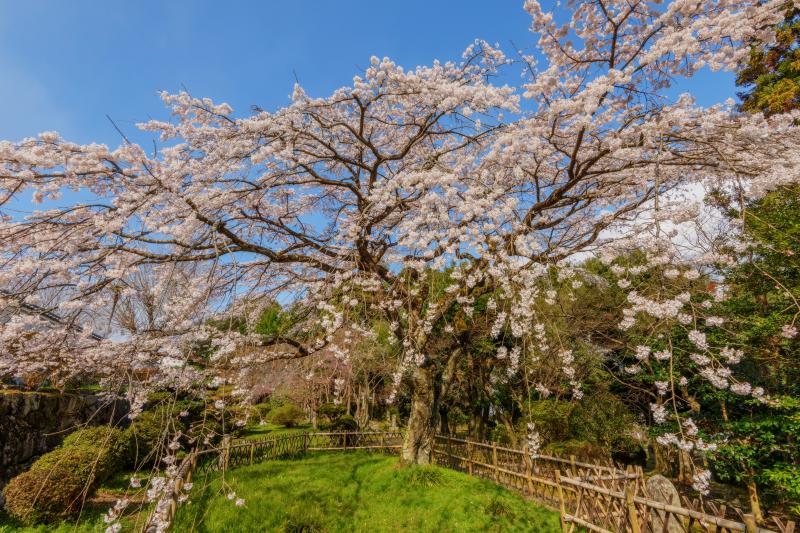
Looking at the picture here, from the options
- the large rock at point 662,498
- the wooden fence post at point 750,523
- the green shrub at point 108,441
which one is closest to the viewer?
the wooden fence post at point 750,523

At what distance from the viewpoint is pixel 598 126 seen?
209 inches

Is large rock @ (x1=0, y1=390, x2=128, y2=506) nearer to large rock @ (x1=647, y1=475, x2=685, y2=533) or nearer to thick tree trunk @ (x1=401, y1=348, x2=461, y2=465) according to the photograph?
thick tree trunk @ (x1=401, y1=348, x2=461, y2=465)

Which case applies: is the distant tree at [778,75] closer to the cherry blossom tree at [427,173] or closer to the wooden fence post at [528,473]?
the cherry blossom tree at [427,173]

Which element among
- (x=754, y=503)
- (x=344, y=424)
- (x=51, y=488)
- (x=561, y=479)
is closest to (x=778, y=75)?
(x=754, y=503)

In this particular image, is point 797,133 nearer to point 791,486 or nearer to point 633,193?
point 633,193

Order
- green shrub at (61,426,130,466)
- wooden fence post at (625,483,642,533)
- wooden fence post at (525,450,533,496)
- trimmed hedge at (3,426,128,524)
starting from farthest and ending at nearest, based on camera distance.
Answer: wooden fence post at (525,450,533,496) → green shrub at (61,426,130,466) → trimmed hedge at (3,426,128,524) → wooden fence post at (625,483,642,533)

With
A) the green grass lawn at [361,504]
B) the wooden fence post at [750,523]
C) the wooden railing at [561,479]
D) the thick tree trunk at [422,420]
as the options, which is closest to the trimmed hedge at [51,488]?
the wooden railing at [561,479]

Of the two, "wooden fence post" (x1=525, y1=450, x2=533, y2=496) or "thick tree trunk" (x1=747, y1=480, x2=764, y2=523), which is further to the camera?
"wooden fence post" (x1=525, y1=450, x2=533, y2=496)

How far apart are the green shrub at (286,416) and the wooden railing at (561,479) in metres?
5.96

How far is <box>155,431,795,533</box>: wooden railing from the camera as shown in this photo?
4.66 m

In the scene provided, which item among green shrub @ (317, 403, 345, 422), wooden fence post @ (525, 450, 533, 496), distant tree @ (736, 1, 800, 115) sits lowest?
wooden fence post @ (525, 450, 533, 496)

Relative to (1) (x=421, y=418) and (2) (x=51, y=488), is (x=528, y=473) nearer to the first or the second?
(1) (x=421, y=418)

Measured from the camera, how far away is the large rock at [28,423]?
7.18m

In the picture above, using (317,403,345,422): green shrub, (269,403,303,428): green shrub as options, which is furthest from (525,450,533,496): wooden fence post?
(269,403,303,428): green shrub
